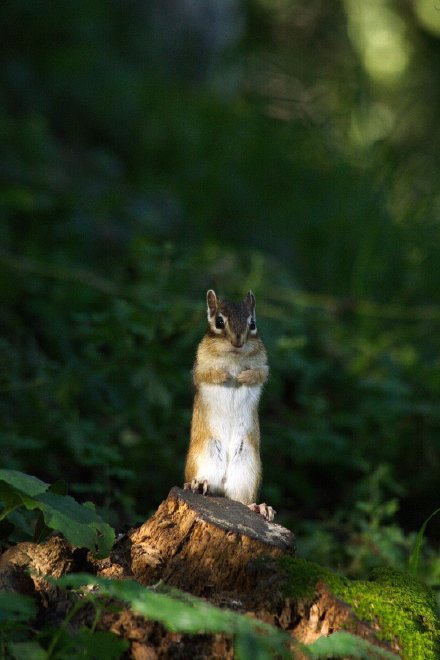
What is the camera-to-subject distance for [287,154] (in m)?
10.4

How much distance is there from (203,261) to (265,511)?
119 inches

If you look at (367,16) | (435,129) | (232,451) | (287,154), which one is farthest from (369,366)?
(367,16)

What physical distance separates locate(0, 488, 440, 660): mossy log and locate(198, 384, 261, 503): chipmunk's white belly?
1.23 ft

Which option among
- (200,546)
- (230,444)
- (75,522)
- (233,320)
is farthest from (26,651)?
(233,320)

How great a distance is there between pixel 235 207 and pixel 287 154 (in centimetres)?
167

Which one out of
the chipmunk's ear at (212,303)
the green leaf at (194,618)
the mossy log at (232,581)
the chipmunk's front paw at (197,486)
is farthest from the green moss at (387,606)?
the chipmunk's ear at (212,303)

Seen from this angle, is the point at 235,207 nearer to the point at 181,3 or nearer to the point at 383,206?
the point at 383,206

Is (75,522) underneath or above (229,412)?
underneath

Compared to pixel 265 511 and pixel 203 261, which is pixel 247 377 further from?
pixel 203 261

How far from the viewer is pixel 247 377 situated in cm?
335

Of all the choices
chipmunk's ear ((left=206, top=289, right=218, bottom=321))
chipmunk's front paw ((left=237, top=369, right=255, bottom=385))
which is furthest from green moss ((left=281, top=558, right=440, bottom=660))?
chipmunk's ear ((left=206, top=289, right=218, bottom=321))

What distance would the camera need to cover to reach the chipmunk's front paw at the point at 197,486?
3.29 metres

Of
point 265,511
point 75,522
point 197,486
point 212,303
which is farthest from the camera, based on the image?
point 212,303

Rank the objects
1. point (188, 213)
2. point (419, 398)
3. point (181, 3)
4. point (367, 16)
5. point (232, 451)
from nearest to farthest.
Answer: point (232, 451)
point (419, 398)
point (188, 213)
point (181, 3)
point (367, 16)
